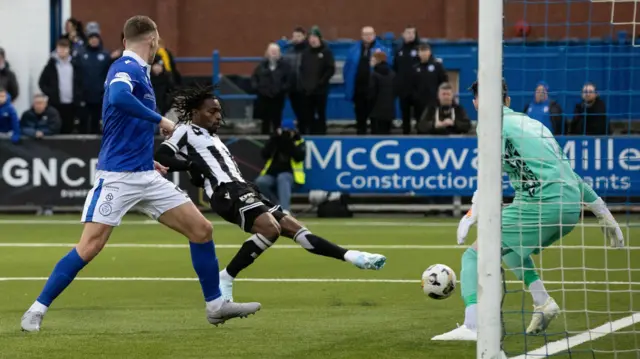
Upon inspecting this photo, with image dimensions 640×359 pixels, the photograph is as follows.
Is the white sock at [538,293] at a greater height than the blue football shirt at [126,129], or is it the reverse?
the blue football shirt at [126,129]

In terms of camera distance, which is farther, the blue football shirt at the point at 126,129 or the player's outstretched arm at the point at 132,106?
the blue football shirt at the point at 126,129

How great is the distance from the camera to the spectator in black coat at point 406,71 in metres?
19.8

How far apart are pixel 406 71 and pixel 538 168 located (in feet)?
38.4

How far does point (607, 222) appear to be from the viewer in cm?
836

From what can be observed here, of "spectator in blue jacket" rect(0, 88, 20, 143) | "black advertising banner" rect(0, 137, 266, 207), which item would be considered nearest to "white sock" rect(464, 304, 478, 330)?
"black advertising banner" rect(0, 137, 266, 207)

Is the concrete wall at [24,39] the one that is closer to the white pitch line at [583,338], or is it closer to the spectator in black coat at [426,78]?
the spectator in black coat at [426,78]

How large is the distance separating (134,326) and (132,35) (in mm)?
2125

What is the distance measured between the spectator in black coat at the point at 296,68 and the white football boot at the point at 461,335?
11.8 metres

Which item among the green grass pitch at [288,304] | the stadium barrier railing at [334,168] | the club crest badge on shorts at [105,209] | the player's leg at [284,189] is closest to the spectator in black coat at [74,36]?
the stadium barrier railing at [334,168]

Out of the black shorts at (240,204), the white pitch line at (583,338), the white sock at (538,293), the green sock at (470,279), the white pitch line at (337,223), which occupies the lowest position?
the white pitch line at (337,223)

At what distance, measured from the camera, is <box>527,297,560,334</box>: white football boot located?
28.0 feet

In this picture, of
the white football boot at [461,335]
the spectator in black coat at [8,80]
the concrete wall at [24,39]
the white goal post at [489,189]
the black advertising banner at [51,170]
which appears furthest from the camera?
the concrete wall at [24,39]

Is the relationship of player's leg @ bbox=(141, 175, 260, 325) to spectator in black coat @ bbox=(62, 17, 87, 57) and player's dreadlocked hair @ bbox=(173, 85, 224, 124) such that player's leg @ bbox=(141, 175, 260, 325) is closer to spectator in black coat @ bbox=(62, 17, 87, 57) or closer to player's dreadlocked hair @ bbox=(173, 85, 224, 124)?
player's dreadlocked hair @ bbox=(173, 85, 224, 124)

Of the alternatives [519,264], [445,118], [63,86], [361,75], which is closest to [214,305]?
[519,264]
